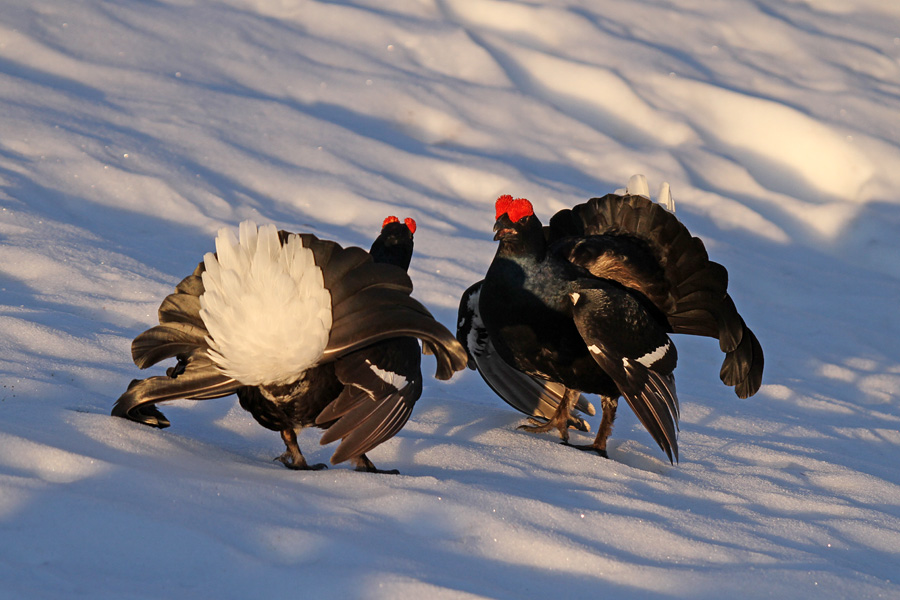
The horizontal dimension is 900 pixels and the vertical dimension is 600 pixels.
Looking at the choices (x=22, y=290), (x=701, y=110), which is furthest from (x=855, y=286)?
(x=22, y=290)

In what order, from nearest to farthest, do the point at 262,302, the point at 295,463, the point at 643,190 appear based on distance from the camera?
the point at 262,302
the point at 295,463
the point at 643,190

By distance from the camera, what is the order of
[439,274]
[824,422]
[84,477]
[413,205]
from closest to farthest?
[84,477], [824,422], [439,274], [413,205]

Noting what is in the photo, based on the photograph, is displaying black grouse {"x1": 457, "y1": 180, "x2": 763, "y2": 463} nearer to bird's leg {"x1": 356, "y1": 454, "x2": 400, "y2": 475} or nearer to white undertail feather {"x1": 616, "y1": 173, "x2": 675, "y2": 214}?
white undertail feather {"x1": 616, "y1": 173, "x2": 675, "y2": 214}

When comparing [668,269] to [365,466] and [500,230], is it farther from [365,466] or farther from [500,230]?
[365,466]

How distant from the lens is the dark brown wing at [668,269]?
4.53 metres

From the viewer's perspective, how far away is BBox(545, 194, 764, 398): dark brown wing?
14.9 ft

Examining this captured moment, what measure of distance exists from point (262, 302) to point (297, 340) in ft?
0.56

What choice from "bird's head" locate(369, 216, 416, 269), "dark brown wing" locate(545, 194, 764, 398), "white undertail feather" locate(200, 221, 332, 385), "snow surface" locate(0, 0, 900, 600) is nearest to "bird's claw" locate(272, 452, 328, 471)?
"snow surface" locate(0, 0, 900, 600)

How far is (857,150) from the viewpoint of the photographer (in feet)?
31.0

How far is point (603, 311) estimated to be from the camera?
161 inches

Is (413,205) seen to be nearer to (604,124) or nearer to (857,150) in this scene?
(604,124)

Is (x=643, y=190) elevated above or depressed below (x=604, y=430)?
above

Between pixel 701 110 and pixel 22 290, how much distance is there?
7272 mm

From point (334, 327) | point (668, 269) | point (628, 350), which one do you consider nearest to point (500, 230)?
point (628, 350)
